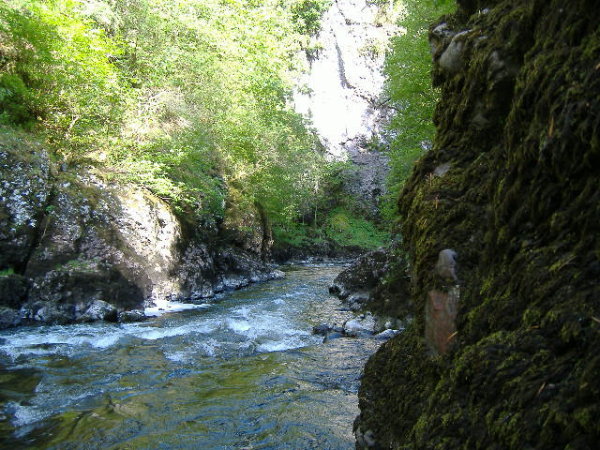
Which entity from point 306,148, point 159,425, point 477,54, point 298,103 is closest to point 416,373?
point 477,54

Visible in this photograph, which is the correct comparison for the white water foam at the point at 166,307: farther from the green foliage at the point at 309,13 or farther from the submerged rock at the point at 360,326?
the green foliage at the point at 309,13

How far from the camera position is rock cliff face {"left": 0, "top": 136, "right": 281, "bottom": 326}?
1045cm

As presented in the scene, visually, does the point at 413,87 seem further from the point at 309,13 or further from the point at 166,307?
the point at 309,13

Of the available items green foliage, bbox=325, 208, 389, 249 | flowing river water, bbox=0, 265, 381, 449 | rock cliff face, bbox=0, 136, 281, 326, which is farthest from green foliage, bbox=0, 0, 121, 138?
green foliage, bbox=325, 208, 389, 249

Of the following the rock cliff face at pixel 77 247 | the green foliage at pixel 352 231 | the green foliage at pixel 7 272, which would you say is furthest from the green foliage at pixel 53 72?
the green foliage at pixel 352 231

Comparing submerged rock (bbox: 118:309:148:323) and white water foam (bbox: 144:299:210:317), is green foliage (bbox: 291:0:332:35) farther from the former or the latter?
submerged rock (bbox: 118:309:148:323)

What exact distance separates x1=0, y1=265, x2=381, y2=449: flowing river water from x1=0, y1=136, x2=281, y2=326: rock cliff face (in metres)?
1.11

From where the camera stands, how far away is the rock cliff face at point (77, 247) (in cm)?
1045

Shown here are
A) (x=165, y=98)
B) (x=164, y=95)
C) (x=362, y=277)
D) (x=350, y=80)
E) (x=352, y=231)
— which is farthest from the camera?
(x=350, y=80)

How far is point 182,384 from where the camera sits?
671 centimetres

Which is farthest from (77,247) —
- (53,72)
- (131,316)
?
(53,72)

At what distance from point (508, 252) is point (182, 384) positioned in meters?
5.68

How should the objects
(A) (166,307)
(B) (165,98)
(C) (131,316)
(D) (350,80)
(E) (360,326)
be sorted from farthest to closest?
(D) (350,80) < (B) (165,98) < (A) (166,307) < (C) (131,316) < (E) (360,326)

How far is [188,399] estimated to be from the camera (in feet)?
20.1
